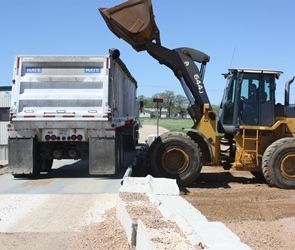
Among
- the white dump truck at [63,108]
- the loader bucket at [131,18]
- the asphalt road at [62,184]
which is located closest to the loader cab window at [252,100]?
the loader bucket at [131,18]

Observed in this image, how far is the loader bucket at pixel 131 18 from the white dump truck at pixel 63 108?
27.5 inches

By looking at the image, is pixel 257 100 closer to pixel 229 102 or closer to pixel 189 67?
pixel 229 102

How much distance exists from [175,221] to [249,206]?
4963 mm

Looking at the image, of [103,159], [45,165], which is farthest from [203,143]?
[45,165]

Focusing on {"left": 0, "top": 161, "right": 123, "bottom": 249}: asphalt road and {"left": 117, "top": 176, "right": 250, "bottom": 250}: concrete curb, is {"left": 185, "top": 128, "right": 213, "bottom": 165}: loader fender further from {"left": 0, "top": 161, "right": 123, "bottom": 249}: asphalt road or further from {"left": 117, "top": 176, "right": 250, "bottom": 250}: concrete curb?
{"left": 117, "top": 176, "right": 250, "bottom": 250}: concrete curb

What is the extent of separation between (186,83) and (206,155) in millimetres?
2068

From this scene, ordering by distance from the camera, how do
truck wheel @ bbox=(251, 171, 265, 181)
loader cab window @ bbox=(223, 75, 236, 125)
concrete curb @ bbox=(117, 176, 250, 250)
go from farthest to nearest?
truck wheel @ bbox=(251, 171, 265, 181) < loader cab window @ bbox=(223, 75, 236, 125) < concrete curb @ bbox=(117, 176, 250, 250)

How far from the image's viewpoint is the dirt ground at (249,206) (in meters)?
8.60

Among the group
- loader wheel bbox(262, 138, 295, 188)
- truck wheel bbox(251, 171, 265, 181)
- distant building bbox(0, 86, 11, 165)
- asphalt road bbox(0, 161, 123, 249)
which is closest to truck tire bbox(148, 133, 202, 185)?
asphalt road bbox(0, 161, 123, 249)

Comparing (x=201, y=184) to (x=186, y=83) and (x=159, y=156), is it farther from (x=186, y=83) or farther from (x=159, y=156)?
(x=186, y=83)

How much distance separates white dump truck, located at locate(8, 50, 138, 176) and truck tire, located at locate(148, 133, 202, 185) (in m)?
1.06

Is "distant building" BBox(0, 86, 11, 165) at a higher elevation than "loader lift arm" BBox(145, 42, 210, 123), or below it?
below

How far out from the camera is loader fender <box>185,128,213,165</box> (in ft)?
48.4

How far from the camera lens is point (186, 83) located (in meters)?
15.3
